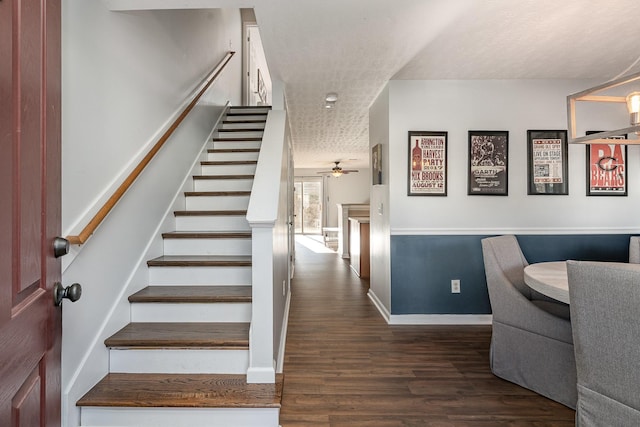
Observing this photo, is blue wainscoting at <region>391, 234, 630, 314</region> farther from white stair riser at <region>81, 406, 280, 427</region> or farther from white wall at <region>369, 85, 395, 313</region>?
white stair riser at <region>81, 406, 280, 427</region>

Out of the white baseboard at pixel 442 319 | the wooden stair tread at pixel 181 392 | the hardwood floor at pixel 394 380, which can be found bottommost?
the hardwood floor at pixel 394 380

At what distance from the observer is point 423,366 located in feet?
7.43

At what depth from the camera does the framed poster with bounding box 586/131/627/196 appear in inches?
119

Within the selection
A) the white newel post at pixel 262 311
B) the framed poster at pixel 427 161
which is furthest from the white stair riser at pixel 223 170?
the white newel post at pixel 262 311

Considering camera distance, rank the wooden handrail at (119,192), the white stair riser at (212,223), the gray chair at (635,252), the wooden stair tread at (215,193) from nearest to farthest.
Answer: the wooden handrail at (119,192) < the gray chair at (635,252) < the white stair riser at (212,223) < the wooden stair tread at (215,193)

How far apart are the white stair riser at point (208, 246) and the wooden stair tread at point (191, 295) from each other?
1.23ft

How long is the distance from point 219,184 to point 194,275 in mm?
1133

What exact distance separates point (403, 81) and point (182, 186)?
2211mm

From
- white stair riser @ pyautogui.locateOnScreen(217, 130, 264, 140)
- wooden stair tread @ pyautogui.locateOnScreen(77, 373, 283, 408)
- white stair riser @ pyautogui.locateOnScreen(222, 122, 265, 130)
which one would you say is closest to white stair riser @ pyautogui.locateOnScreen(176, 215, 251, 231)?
wooden stair tread @ pyautogui.locateOnScreen(77, 373, 283, 408)

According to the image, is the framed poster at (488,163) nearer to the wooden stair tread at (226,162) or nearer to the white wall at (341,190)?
the wooden stair tread at (226,162)

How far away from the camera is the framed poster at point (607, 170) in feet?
9.96

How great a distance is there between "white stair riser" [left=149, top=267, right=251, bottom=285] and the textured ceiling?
1.61 metres

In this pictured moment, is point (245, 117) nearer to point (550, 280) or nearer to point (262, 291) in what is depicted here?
point (262, 291)

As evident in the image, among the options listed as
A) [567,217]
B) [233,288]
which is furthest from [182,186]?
[567,217]
